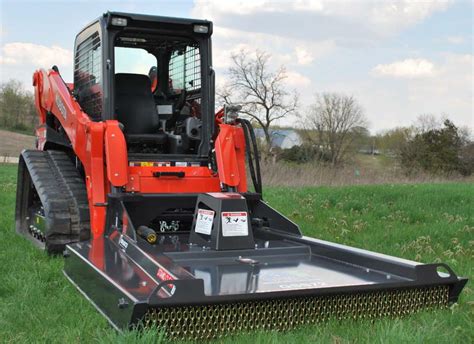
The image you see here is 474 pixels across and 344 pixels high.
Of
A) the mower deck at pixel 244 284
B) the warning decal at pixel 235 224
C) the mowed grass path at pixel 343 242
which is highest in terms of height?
the warning decal at pixel 235 224

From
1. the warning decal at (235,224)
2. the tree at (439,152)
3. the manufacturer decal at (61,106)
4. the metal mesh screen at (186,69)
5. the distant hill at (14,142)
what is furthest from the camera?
the distant hill at (14,142)

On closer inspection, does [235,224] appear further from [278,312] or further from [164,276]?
[278,312]

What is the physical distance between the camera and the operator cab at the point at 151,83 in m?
6.41

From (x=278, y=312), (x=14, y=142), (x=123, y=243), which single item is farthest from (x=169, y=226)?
(x=14, y=142)

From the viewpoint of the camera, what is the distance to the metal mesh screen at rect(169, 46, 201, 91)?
7035mm

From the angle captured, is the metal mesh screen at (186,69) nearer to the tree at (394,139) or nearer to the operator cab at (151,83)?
the operator cab at (151,83)

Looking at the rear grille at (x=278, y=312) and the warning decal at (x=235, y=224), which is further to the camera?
the warning decal at (x=235, y=224)

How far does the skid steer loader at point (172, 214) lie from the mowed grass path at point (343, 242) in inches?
7.1

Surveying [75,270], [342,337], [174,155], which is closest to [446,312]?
[342,337]

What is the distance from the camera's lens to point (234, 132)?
258 inches

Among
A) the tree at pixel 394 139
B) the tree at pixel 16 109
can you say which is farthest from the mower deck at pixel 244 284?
the tree at pixel 16 109

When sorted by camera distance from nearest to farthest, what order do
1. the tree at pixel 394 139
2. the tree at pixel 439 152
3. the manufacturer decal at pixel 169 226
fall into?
the manufacturer decal at pixel 169 226, the tree at pixel 439 152, the tree at pixel 394 139

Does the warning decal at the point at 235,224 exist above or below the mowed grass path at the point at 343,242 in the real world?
above

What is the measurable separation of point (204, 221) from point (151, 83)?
2.56 meters
